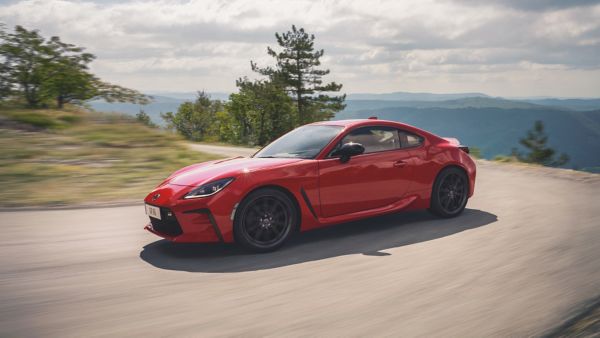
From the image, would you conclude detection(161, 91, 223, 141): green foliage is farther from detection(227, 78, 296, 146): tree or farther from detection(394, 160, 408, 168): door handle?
detection(394, 160, 408, 168): door handle

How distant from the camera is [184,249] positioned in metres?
5.66

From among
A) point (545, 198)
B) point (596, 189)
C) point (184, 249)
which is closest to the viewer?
point (184, 249)

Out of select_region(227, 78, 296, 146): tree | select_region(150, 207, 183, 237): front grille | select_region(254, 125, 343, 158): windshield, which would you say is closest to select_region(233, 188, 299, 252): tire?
select_region(150, 207, 183, 237): front grille

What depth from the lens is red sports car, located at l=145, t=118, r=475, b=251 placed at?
5.32 meters

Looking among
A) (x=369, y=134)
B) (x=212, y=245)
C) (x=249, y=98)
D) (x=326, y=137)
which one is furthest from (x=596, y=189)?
(x=249, y=98)

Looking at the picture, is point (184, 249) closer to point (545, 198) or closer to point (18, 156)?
point (545, 198)

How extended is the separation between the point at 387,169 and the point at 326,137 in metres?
0.82

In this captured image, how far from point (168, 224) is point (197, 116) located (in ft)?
288

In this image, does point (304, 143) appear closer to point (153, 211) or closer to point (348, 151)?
point (348, 151)

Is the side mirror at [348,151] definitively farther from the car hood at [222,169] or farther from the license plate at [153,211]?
the license plate at [153,211]

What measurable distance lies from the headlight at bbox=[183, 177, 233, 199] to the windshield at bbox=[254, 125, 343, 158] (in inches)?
40.7

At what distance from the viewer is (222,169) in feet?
18.8

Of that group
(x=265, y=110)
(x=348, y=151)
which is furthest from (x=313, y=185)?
(x=265, y=110)

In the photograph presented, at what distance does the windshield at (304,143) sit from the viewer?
618cm
